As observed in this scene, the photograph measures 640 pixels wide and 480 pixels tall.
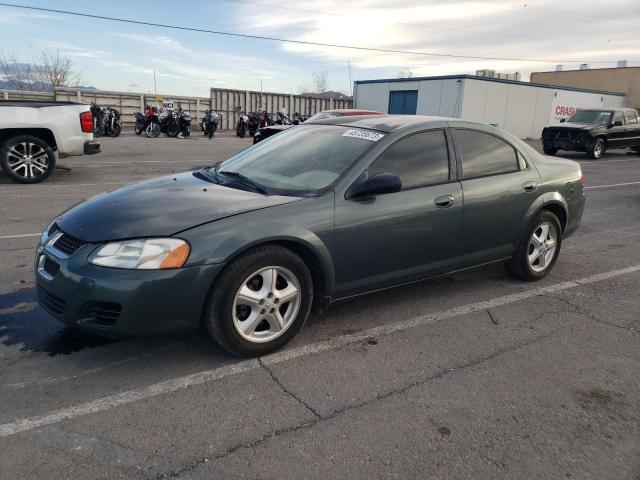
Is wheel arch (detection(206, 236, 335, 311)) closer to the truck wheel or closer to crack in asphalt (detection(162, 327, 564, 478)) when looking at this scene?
crack in asphalt (detection(162, 327, 564, 478))

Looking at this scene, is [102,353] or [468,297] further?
[468,297]

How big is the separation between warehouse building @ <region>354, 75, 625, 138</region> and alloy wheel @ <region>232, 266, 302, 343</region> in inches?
1024

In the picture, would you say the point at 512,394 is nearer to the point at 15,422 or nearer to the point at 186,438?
the point at 186,438

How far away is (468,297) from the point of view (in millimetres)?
4480

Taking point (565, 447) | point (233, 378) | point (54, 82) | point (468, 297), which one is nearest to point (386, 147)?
point (468, 297)

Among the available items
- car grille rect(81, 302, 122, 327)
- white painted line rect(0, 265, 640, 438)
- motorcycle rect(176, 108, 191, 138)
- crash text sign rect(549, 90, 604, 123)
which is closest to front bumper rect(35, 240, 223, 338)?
car grille rect(81, 302, 122, 327)

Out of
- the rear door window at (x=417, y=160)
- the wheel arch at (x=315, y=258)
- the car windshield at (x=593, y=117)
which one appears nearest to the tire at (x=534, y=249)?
the rear door window at (x=417, y=160)

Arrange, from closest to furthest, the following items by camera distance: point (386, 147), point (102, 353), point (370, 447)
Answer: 1. point (370, 447)
2. point (102, 353)
3. point (386, 147)

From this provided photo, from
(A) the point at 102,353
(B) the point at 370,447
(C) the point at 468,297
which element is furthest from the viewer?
(C) the point at 468,297

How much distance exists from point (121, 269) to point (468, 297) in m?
2.92

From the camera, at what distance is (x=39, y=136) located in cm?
947

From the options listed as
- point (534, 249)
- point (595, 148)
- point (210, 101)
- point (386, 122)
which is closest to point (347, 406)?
point (386, 122)

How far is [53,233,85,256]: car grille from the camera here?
2.97 meters

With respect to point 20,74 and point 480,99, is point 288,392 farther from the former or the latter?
point 20,74
